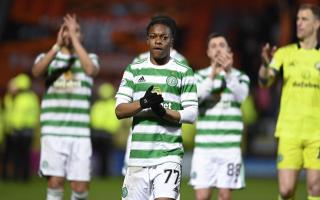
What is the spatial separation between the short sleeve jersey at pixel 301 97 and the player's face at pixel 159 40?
2.50 meters

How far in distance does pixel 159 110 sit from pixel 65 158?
326cm

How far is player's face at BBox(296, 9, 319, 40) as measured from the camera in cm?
1123

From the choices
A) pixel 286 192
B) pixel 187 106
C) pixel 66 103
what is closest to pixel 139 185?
pixel 187 106

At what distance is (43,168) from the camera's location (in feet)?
38.4

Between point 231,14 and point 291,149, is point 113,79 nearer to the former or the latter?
point 231,14

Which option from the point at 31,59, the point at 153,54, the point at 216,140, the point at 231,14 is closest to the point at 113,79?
the point at 31,59

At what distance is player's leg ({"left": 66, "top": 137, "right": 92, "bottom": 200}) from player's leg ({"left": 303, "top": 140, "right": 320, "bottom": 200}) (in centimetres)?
269

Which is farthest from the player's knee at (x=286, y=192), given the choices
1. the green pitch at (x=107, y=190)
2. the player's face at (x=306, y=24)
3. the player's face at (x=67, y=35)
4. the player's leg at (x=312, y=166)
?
the green pitch at (x=107, y=190)

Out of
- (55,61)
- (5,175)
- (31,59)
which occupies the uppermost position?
(31,59)

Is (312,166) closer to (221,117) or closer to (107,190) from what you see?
(221,117)

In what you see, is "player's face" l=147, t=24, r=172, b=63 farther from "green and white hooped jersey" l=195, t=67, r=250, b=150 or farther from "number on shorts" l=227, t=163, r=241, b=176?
"number on shorts" l=227, t=163, r=241, b=176

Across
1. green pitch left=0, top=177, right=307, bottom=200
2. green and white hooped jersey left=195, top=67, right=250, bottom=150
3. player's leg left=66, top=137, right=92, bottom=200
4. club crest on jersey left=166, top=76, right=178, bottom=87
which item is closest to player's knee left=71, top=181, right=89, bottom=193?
player's leg left=66, top=137, right=92, bottom=200

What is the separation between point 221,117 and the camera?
478 inches

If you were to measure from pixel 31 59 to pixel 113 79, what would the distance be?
2.44m
